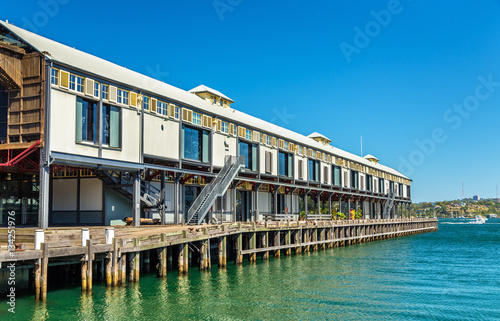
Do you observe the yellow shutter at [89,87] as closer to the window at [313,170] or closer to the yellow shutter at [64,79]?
the yellow shutter at [64,79]

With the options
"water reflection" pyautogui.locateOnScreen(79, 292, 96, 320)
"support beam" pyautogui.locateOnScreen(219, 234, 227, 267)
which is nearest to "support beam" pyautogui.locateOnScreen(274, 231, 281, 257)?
"support beam" pyautogui.locateOnScreen(219, 234, 227, 267)

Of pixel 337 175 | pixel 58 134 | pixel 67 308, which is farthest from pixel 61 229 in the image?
pixel 337 175

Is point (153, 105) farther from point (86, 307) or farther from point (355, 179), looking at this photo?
point (355, 179)

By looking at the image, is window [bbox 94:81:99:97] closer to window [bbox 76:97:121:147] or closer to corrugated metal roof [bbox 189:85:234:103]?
window [bbox 76:97:121:147]

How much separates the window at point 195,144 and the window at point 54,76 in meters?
11.7

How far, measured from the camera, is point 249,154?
1833 inches

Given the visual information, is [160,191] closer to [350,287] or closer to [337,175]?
[350,287]

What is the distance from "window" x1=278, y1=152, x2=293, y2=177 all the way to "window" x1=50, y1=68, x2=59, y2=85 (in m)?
28.8

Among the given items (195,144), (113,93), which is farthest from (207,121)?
(113,93)

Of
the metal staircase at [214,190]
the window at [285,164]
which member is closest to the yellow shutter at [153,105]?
the metal staircase at [214,190]

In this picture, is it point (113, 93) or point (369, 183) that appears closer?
point (113, 93)

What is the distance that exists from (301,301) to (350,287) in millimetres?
4945

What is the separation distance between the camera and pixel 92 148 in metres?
28.7

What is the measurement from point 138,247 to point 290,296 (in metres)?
7.75
